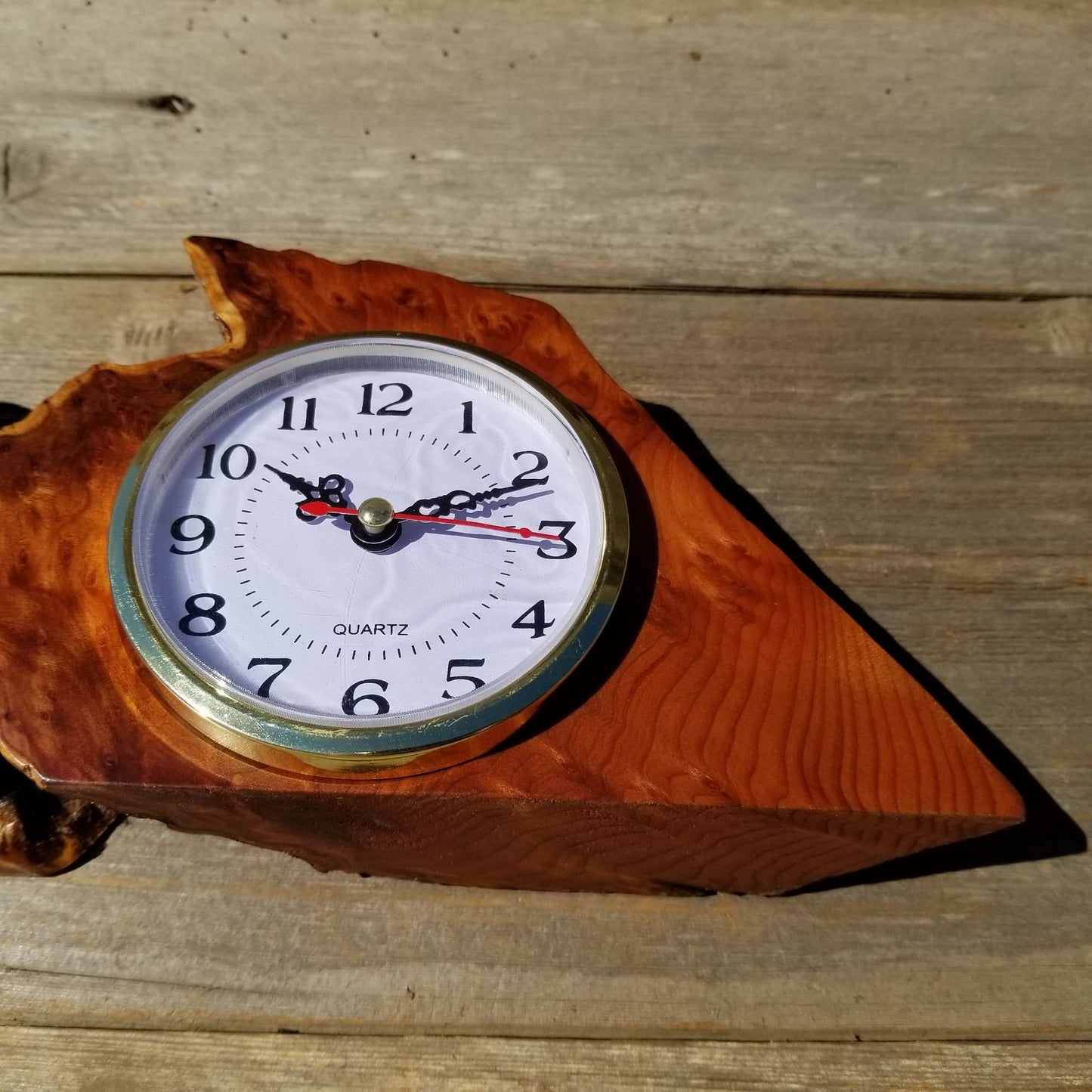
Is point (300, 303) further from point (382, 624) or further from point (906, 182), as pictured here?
point (906, 182)

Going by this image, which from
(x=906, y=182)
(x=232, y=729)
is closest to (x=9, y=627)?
(x=232, y=729)

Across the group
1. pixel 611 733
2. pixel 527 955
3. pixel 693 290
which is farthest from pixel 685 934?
pixel 693 290

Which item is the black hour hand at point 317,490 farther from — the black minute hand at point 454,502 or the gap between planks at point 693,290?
the gap between planks at point 693,290

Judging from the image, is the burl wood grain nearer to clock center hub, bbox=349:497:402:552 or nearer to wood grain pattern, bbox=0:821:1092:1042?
wood grain pattern, bbox=0:821:1092:1042

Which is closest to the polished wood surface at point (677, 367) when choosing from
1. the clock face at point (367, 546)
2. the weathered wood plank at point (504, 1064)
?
the weathered wood plank at point (504, 1064)

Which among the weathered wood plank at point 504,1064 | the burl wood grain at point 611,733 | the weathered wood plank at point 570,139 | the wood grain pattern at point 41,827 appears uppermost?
the weathered wood plank at point 570,139

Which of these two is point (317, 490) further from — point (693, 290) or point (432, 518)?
point (693, 290)

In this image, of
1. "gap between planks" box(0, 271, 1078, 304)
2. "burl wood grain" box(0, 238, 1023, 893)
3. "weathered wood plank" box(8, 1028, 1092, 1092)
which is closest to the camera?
"burl wood grain" box(0, 238, 1023, 893)

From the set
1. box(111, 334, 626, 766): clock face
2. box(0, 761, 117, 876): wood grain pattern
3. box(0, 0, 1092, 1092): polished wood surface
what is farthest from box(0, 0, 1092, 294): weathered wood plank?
box(0, 761, 117, 876): wood grain pattern
